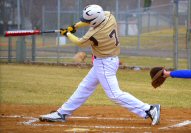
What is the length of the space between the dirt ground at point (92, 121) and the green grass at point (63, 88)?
42.9 inches

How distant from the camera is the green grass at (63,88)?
1117 cm

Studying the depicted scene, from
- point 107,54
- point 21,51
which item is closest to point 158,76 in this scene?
point 107,54

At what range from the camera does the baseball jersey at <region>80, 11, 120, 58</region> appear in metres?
7.65

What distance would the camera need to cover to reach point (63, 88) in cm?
1324

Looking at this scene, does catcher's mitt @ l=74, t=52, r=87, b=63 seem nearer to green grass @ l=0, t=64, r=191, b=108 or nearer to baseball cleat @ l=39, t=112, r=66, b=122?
green grass @ l=0, t=64, r=191, b=108

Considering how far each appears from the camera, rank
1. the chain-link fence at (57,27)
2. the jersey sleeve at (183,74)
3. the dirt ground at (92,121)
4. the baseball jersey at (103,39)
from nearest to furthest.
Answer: the jersey sleeve at (183,74), the dirt ground at (92,121), the baseball jersey at (103,39), the chain-link fence at (57,27)

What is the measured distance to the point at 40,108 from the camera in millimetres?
9727

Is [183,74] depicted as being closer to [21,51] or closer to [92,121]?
[92,121]

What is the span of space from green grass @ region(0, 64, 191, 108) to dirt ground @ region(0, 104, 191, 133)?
3.58ft

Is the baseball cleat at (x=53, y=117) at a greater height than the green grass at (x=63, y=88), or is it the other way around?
the baseball cleat at (x=53, y=117)

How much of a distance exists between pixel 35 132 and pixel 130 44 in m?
18.1

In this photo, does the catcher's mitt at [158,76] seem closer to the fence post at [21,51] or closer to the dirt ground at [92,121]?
the dirt ground at [92,121]

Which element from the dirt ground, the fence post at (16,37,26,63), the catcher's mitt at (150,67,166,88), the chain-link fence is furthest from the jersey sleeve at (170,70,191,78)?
the fence post at (16,37,26,63)

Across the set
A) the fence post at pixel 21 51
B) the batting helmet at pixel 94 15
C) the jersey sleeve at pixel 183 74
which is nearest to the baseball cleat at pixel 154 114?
the jersey sleeve at pixel 183 74
